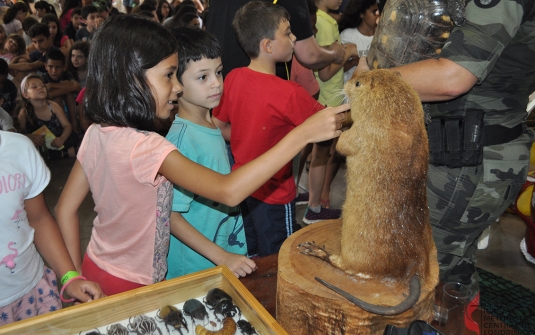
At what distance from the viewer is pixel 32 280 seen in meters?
1.62

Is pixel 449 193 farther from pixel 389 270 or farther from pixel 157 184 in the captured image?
pixel 157 184

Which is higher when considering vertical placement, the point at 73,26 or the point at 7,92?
the point at 73,26

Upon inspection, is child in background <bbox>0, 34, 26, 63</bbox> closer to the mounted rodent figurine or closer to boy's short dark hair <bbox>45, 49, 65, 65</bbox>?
boy's short dark hair <bbox>45, 49, 65, 65</bbox>

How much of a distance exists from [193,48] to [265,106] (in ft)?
1.79

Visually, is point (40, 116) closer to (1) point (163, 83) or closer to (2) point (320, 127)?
(1) point (163, 83)

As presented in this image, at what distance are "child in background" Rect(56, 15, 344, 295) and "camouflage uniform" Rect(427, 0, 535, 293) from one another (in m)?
0.59

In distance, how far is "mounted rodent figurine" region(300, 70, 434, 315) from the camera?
4.64 ft

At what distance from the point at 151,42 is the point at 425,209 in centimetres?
105

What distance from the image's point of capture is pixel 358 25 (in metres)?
4.61

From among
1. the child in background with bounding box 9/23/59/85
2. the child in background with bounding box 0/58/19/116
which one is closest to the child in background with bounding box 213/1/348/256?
the child in background with bounding box 0/58/19/116

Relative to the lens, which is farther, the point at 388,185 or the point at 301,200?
the point at 301,200

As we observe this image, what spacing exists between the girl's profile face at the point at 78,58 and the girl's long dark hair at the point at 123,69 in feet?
15.2

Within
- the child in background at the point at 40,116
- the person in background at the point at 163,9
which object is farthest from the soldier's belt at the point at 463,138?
the person in background at the point at 163,9

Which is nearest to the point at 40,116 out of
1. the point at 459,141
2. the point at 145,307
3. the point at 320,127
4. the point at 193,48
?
the point at 193,48
